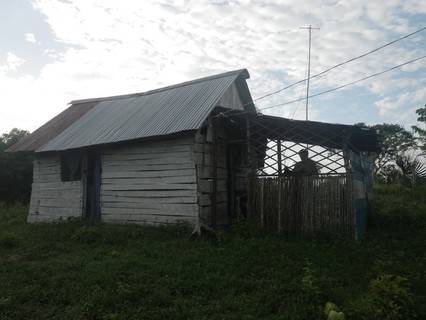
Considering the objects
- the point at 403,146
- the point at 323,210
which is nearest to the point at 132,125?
the point at 323,210

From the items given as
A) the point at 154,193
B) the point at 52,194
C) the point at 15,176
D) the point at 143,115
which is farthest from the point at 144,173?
the point at 15,176

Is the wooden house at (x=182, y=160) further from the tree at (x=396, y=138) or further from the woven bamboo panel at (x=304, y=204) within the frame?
the tree at (x=396, y=138)

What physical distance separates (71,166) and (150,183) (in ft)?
12.5

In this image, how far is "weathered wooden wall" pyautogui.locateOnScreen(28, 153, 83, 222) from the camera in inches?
483

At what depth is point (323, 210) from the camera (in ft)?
27.0

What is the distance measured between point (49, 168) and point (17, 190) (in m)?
8.87

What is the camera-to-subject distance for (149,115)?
11391 millimetres

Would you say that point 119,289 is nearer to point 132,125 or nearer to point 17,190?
point 132,125

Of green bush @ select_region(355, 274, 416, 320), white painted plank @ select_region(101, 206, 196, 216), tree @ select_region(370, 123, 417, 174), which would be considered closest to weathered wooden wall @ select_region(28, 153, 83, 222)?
white painted plank @ select_region(101, 206, 196, 216)

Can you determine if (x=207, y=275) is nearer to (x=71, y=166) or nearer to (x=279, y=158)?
(x=279, y=158)

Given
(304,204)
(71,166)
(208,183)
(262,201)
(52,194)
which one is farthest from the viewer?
(52,194)

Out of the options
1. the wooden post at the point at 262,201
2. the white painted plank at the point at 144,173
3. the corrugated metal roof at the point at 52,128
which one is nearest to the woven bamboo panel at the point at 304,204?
the wooden post at the point at 262,201

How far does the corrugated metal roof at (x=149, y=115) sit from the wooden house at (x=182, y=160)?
0.17ft

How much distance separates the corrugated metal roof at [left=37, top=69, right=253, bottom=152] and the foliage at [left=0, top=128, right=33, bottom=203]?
8105 millimetres
